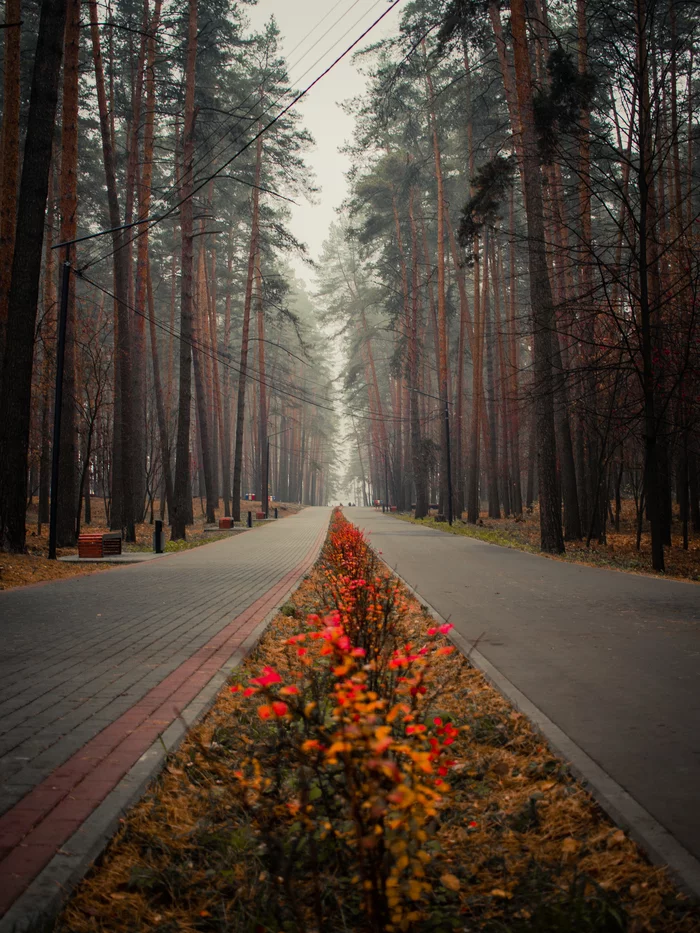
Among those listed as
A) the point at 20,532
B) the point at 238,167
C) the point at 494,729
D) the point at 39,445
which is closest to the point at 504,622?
the point at 494,729

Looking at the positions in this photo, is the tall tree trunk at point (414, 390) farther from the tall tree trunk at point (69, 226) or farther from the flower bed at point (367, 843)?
the flower bed at point (367, 843)

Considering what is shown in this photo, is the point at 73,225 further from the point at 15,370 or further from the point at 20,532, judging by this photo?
the point at 20,532

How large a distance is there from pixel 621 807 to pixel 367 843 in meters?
1.81

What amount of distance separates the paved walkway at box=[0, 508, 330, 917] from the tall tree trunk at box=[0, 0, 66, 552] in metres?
2.30

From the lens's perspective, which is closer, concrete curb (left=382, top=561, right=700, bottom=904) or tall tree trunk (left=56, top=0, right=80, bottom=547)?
concrete curb (left=382, top=561, right=700, bottom=904)

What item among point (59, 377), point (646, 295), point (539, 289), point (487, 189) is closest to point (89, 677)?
point (59, 377)

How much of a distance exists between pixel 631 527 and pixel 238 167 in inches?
923

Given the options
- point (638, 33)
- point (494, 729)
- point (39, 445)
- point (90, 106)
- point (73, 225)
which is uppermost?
point (90, 106)

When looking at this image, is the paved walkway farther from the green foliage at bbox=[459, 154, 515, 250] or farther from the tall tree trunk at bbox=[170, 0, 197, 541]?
the tall tree trunk at bbox=[170, 0, 197, 541]

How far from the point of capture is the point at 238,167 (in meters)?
34.5

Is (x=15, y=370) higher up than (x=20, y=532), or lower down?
higher up

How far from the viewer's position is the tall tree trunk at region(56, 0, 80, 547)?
1731cm

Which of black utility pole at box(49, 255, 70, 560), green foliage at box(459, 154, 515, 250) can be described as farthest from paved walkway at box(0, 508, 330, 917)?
green foliage at box(459, 154, 515, 250)

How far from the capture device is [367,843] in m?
2.02
